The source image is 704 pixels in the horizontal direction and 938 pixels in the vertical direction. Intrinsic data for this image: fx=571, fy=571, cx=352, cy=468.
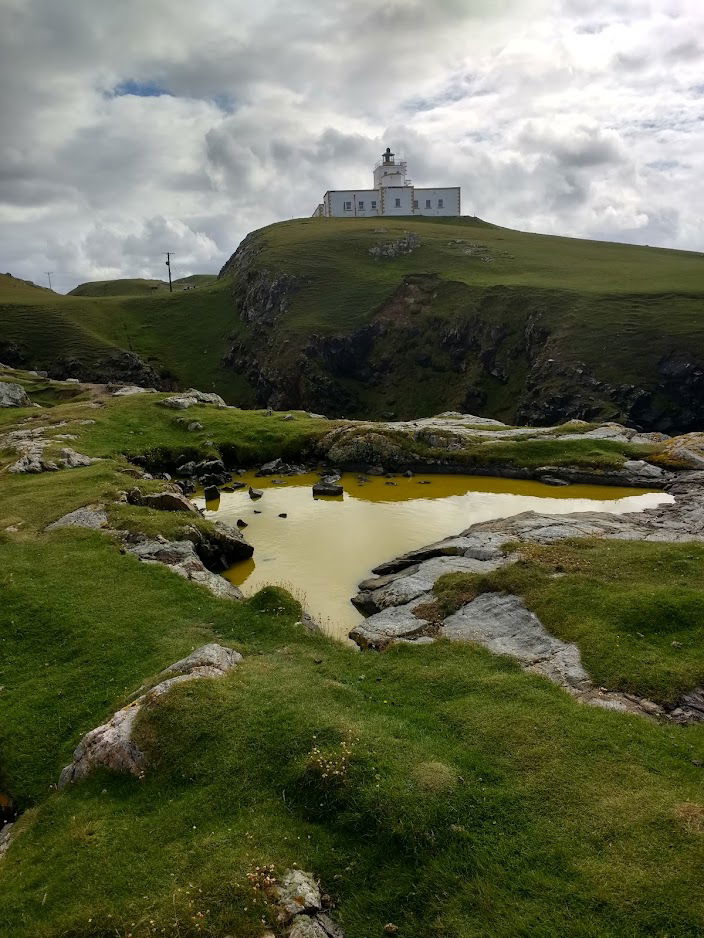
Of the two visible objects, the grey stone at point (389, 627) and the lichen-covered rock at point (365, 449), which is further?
the lichen-covered rock at point (365, 449)

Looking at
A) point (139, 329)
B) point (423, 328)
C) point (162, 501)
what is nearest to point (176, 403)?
point (162, 501)

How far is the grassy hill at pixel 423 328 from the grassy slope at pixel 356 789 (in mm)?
86690

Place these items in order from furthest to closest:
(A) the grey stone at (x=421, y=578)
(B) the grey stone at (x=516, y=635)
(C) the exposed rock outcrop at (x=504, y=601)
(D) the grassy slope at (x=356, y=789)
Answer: (A) the grey stone at (x=421, y=578)
(B) the grey stone at (x=516, y=635)
(C) the exposed rock outcrop at (x=504, y=601)
(D) the grassy slope at (x=356, y=789)

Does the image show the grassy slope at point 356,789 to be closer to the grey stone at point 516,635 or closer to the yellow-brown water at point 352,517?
the grey stone at point 516,635

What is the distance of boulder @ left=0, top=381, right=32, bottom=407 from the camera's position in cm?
8143

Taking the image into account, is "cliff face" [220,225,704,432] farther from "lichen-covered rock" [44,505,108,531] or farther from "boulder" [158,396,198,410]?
"lichen-covered rock" [44,505,108,531]

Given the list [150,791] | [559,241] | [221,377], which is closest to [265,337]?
[221,377]

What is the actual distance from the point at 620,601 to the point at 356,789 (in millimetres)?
15584

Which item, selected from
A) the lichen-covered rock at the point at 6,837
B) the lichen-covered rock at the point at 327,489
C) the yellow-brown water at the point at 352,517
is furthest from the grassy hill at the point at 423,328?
the lichen-covered rock at the point at 6,837

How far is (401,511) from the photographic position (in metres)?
51.0

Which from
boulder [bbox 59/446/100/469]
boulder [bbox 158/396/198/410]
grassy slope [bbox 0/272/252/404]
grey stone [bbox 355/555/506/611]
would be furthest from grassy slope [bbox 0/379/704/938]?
grassy slope [bbox 0/272/252/404]

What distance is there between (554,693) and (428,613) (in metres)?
9.09

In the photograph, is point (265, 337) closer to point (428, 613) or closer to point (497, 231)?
point (497, 231)

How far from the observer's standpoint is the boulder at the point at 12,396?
81425 millimetres
